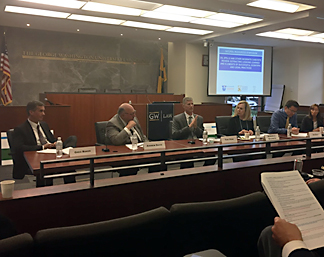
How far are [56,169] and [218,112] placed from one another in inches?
253

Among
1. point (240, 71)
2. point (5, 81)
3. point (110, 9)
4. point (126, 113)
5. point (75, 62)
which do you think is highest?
point (110, 9)

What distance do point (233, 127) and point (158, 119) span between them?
292 cm

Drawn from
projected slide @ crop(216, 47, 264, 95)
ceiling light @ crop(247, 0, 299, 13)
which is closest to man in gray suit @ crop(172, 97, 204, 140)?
ceiling light @ crop(247, 0, 299, 13)

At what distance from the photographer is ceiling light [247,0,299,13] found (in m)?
5.91

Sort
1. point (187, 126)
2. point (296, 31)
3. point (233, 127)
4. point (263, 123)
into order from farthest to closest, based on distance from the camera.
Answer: point (296, 31) → point (263, 123) → point (233, 127) → point (187, 126)

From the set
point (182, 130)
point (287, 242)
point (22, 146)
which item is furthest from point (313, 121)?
point (287, 242)

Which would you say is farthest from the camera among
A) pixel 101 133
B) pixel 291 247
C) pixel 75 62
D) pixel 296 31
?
pixel 75 62

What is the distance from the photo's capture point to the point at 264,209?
1.64 m

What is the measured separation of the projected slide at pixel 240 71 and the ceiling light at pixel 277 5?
385 centimetres

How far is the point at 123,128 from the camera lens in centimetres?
398

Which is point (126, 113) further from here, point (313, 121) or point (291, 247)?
point (313, 121)

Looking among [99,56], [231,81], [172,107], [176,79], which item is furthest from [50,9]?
[231,81]

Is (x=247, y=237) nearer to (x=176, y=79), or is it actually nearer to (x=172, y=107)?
(x=172, y=107)

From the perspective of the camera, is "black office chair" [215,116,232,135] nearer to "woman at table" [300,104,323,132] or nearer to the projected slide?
"woman at table" [300,104,323,132]
